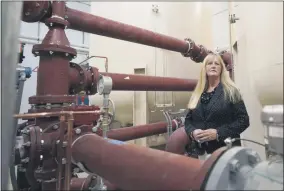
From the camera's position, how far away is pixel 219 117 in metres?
1.00

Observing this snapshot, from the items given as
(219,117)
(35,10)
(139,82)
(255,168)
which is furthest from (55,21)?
(255,168)

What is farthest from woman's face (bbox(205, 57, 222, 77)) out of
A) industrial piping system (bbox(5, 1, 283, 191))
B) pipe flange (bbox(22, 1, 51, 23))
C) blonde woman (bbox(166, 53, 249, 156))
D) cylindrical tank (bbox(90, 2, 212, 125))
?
cylindrical tank (bbox(90, 2, 212, 125))

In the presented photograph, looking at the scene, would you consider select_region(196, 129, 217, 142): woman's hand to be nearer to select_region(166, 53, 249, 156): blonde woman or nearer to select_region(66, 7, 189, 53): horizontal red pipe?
select_region(166, 53, 249, 156): blonde woman

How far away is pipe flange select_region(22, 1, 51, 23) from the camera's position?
0.87 meters

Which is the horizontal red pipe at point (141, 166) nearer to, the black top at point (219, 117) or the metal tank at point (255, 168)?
the metal tank at point (255, 168)

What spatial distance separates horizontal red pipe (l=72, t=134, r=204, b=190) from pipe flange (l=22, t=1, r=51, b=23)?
56 centimetres

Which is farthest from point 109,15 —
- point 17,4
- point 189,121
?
point 17,4

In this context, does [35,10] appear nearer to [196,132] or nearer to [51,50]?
[51,50]

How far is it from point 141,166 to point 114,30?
0.90 metres

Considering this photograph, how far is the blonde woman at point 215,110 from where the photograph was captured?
95cm

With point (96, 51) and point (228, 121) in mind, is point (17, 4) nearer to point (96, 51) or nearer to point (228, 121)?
point (228, 121)

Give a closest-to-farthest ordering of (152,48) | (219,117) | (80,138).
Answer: (80,138) → (219,117) → (152,48)

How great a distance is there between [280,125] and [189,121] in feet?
2.44

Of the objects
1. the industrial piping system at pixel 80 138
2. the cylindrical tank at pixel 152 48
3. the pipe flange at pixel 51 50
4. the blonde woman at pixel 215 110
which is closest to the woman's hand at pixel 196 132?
the blonde woman at pixel 215 110
